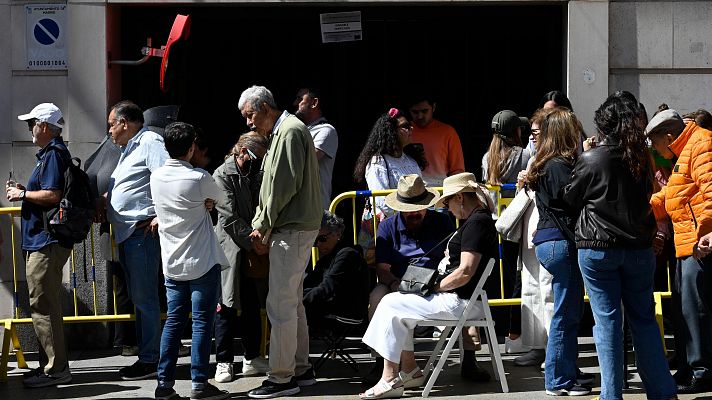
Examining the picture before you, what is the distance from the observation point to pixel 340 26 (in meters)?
10.5

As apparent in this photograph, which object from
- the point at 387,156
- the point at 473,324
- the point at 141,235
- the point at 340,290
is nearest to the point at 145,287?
the point at 141,235

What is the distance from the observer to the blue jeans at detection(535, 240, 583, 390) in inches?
295

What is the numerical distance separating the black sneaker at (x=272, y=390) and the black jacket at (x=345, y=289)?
644mm

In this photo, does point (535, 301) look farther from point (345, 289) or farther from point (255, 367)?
point (255, 367)

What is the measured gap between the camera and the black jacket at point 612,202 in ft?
22.6

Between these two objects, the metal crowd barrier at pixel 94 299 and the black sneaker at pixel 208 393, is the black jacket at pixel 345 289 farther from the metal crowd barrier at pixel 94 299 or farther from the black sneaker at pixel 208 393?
the black sneaker at pixel 208 393

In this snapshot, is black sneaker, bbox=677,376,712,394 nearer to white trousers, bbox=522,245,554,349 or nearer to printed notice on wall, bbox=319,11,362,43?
white trousers, bbox=522,245,554,349

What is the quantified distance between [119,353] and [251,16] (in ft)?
11.1

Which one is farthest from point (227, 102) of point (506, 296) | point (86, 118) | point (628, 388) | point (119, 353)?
point (628, 388)

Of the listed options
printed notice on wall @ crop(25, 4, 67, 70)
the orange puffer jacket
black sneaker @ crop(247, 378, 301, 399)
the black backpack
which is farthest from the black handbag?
→ printed notice on wall @ crop(25, 4, 67, 70)

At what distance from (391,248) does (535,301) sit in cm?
110

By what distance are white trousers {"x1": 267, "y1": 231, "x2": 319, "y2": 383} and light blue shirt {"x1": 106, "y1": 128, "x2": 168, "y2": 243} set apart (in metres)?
1.25

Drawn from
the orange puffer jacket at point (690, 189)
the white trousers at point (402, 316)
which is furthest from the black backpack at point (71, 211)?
the orange puffer jacket at point (690, 189)

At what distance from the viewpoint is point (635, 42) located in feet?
32.0
